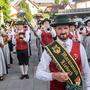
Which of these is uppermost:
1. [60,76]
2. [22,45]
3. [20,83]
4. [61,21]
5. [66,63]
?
[61,21]

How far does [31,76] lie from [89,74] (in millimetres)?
7860

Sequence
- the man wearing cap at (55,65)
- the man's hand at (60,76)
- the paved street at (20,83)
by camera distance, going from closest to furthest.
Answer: the man's hand at (60,76) < the man wearing cap at (55,65) < the paved street at (20,83)

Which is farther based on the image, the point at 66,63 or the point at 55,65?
the point at 55,65

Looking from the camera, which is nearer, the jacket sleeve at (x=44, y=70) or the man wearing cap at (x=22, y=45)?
the jacket sleeve at (x=44, y=70)

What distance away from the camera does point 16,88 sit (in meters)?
11.0

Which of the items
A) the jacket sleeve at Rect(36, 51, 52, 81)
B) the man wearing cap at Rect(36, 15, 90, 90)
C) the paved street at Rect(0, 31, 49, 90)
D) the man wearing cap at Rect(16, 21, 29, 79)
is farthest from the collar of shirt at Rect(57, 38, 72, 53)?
the man wearing cap at Rect(16, 21, 29, 79)

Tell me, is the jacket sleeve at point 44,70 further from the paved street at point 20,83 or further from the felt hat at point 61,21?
the paved street at point 20,83

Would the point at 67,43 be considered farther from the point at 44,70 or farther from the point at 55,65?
the point at 44,70

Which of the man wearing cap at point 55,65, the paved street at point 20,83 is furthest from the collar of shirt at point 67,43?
the paved street at point 20,83

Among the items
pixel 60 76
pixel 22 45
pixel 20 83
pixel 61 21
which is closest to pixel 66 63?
pixel 60 76

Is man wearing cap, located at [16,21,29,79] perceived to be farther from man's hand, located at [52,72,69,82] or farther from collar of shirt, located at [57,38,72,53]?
man's hand, located at [52,72,69,82]

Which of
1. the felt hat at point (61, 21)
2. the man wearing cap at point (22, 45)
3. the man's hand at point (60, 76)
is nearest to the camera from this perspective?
the man's hand at point (60, 76)

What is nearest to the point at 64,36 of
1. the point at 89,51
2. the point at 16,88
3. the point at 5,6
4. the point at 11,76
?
the point at 89,51

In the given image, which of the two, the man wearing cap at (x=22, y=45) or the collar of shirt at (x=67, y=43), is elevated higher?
the collar of shirt at (x=67, y=43)
